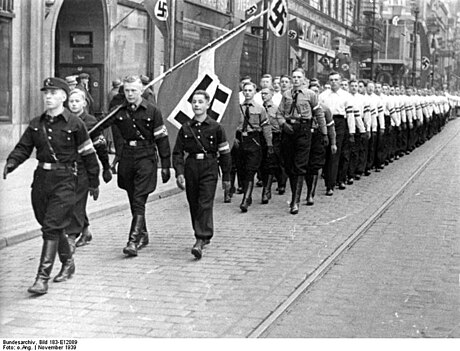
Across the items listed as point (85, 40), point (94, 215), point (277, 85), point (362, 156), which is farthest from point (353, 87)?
point (85, 40)

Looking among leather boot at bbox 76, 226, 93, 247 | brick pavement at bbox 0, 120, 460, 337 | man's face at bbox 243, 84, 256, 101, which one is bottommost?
brick pavement at bbox 0, 120, 460, 337

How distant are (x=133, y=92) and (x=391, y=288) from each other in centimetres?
321

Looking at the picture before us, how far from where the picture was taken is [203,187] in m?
9.07

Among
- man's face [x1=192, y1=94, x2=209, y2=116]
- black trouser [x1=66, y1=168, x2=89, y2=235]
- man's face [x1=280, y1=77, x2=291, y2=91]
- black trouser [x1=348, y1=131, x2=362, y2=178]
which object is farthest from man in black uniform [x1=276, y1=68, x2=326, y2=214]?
black trouser [x1=66, y1=168, x2=89, y2=235]

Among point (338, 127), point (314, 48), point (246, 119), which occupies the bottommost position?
point (338, 127)

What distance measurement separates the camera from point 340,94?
50.2ft

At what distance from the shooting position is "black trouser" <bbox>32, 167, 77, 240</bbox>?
24.0 ft

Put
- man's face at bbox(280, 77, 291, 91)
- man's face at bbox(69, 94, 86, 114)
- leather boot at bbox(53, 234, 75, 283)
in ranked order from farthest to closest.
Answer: man's face at bbox(280, 77, 291, 91) → man's face at bbox(69, 94, 86, 114) → leather boot at bbox(53, 234, 75, 283)

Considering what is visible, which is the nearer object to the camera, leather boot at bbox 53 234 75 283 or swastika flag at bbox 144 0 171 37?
leather boot at bbox 53 234 75 283

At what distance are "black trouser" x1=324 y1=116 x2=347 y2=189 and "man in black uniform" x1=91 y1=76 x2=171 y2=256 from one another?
596cm

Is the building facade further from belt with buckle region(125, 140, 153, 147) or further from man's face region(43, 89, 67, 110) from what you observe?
man's face region(43, 89, 67, 110)

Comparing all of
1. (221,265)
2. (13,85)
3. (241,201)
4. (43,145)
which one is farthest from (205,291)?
(13,85)

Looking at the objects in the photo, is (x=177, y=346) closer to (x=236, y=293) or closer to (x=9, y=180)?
(x=236, y=293)

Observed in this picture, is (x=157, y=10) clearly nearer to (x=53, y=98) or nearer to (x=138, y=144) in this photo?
(x=138, y=144)
